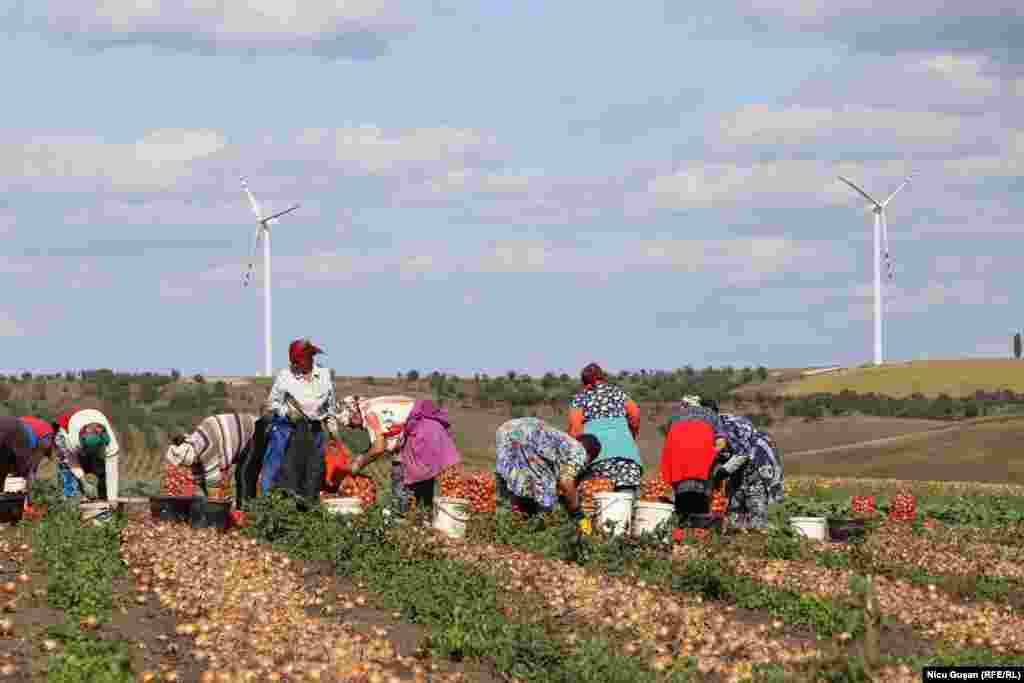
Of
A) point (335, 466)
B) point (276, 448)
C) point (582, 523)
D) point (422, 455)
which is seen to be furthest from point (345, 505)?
point (582, 523)

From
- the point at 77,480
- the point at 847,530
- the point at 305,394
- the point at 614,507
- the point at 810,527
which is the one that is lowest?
the point at 847,530

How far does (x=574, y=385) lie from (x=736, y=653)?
6980 centimetres

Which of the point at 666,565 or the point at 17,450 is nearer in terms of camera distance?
the point at 666,565

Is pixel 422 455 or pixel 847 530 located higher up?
pixel 422 455

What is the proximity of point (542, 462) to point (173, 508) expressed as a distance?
3719mm

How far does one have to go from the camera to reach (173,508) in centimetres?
1845

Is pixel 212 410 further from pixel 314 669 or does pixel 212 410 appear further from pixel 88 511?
pixel 314 669

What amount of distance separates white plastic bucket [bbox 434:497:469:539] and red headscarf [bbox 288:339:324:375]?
1873 millimetres

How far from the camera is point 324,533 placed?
1628 centimetres

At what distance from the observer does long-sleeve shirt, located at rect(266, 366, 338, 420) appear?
18281 millimetres

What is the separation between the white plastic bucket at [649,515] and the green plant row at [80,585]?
4717mm

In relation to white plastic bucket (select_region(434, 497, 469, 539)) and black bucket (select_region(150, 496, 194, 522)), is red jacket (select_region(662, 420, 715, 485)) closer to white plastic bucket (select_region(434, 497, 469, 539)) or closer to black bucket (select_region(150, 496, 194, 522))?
white plastic bucket (select_region(434, 497, 469, 539))

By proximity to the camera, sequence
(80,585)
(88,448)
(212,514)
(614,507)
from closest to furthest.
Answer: (80,585)
(614,507)
(212,514)
(88,448)

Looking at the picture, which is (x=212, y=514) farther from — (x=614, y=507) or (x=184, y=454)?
(x=614, y=507)
